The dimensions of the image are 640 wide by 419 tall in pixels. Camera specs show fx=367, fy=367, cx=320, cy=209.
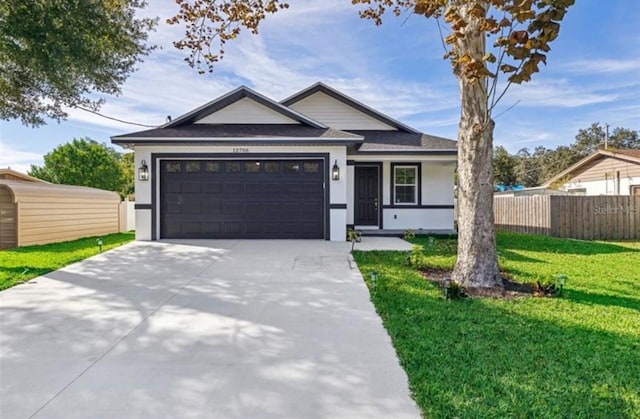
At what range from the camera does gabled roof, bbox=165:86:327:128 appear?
439 inches

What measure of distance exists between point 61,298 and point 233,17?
5.72 m

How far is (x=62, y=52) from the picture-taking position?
7336 mm

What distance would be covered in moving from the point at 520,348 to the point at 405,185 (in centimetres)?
949

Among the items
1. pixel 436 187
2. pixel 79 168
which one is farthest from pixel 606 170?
pixel 79 168

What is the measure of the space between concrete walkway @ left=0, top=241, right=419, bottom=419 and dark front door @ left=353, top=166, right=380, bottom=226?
653 cm

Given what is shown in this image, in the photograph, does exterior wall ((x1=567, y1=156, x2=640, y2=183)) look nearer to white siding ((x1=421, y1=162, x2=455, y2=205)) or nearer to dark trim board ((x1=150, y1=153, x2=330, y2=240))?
white siding ((x1=421, y1=162, x2=455, y2=205))

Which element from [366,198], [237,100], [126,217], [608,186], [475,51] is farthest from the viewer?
[608,186]

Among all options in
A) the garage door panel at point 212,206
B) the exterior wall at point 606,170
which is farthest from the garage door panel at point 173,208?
the exterior wall at point 606,170

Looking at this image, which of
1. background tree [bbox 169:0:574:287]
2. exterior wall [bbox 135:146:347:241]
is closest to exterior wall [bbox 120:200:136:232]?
exterior wall [bbox 135:146:347:241]

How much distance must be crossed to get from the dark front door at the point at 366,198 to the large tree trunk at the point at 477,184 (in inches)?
276

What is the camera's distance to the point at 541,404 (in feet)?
8.14

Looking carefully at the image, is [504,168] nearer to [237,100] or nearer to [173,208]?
[237,100]

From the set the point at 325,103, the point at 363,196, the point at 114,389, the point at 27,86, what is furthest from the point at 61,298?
the point at 325,103

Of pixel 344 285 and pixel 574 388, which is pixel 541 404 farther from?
pixel 344 285
